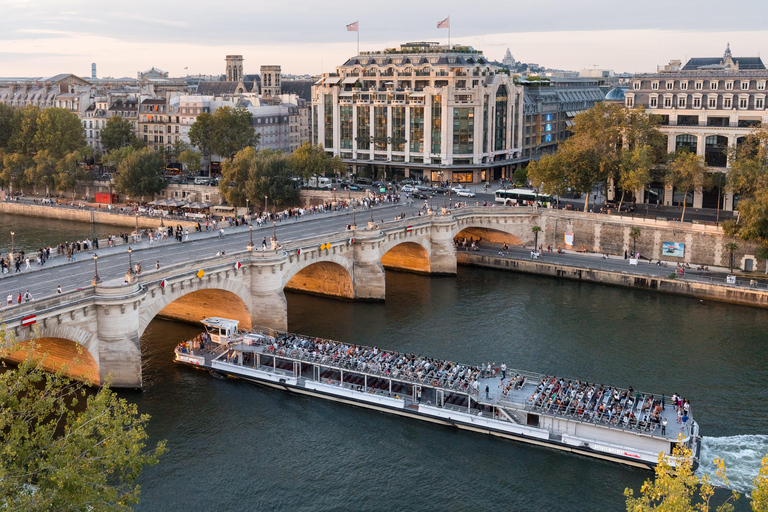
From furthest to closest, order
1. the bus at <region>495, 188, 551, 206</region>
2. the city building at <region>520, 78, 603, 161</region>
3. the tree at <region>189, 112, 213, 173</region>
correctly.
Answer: the city building at <region>520, 78, 603, 161</region> < the tree at <region>189, 112, 213, 173</region> < the bus at <region>495, 188, 551, 206</region>

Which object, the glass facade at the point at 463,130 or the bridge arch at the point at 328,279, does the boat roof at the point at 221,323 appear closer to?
the bridge arch at the point at 328,279

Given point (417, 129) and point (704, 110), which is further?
point (417, 129)

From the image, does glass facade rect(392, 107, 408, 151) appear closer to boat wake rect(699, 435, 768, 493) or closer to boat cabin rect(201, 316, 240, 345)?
boat cabin rect(201, 316, 240, 345)

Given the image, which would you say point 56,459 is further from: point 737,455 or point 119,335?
point 737,455

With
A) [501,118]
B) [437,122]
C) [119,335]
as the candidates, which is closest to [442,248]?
[119,335]

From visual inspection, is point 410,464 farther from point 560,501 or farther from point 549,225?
point 549,225

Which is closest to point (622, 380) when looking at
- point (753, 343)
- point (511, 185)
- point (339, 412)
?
point (753, 343)

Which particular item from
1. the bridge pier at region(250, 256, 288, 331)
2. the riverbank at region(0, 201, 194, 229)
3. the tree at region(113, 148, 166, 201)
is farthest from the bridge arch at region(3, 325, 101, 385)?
the tree at region(113, 148, 166, 201)
